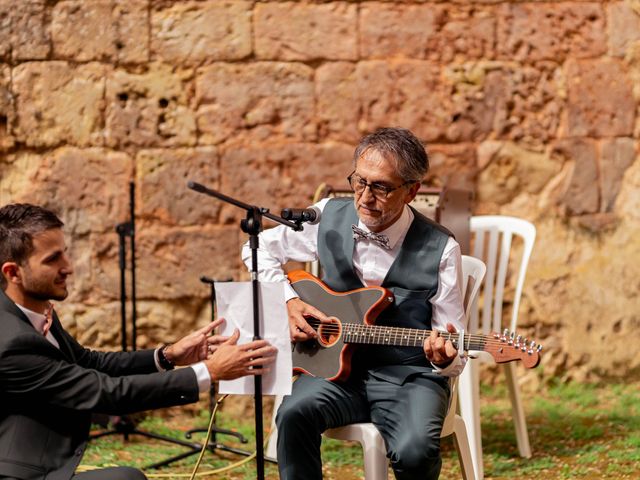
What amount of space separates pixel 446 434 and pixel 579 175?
2699 mm

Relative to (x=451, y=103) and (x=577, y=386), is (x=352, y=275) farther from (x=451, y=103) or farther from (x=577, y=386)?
(x=577, y=386)

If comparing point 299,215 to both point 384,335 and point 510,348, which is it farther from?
point 510,348

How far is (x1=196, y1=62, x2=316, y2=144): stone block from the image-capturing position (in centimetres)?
558

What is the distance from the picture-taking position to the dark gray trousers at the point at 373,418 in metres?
3.48

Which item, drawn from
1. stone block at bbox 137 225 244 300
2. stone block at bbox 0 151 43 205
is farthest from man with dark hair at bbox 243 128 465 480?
stone block at bbox 0 151 43 205

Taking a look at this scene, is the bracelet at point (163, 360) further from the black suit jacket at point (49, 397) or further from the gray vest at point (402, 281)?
the gray vest at point (402, 281)

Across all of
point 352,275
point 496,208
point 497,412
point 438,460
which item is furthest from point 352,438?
point 496,208

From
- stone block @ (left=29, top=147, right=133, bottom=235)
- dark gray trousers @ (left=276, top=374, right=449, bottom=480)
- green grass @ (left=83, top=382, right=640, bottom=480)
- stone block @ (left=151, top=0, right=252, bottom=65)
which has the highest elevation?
stone block @ (left=151, top=0, right=252, bottom=65)

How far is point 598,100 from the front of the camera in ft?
19.3

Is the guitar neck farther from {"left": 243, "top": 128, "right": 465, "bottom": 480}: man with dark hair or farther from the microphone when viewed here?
the microphone

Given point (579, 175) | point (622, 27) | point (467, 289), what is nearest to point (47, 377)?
point (467, 289)

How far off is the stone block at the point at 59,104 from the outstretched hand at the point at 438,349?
2854mm

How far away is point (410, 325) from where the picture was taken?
147 inches

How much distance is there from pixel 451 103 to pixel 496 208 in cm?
73
